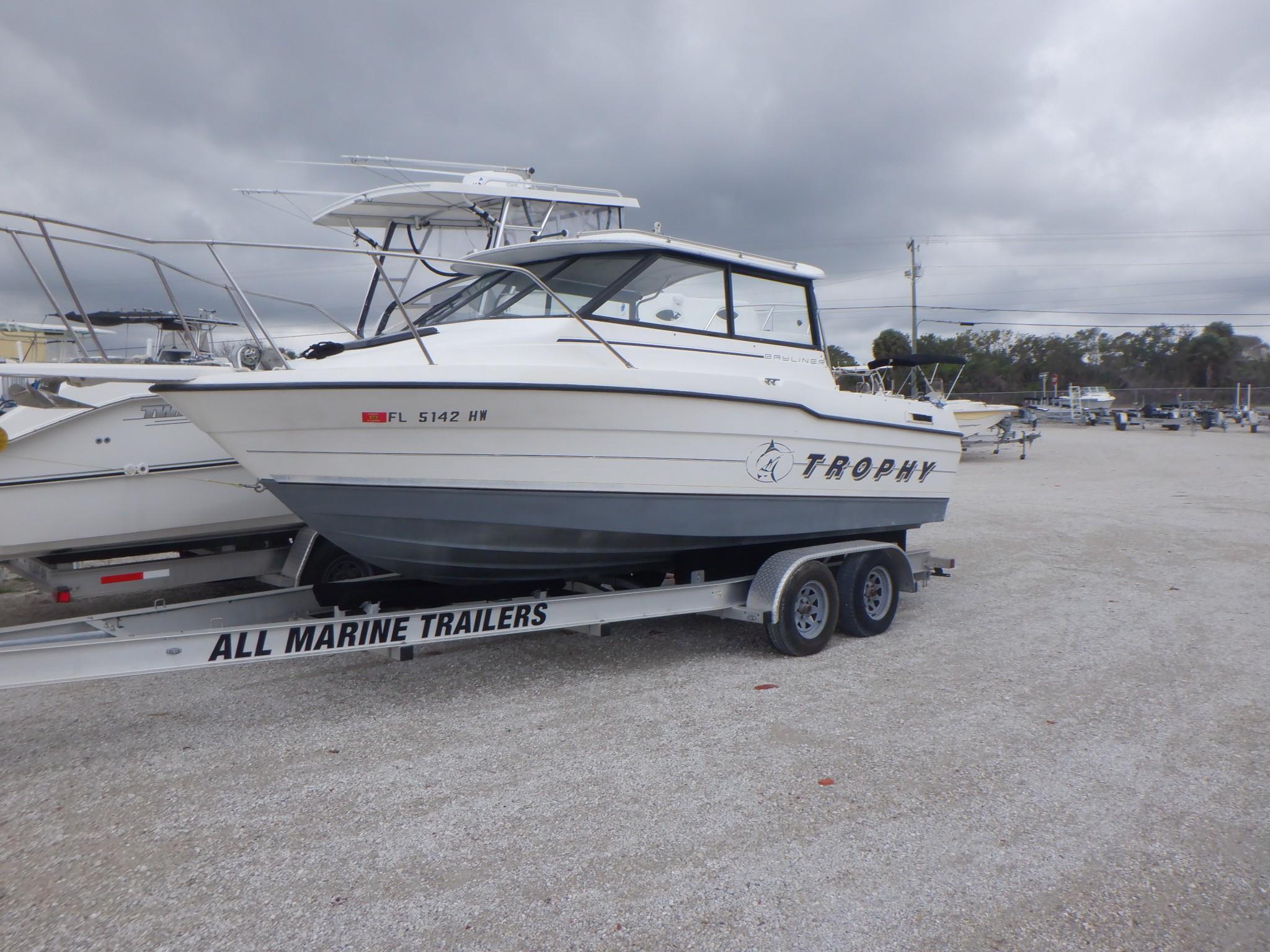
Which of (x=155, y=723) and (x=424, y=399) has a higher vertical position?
(x=424, y=399)

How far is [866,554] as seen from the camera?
5.73m

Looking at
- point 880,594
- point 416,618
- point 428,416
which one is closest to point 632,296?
point 428,416

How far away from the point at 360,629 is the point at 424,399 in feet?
3.83

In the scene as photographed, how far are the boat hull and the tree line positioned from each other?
2194 inches

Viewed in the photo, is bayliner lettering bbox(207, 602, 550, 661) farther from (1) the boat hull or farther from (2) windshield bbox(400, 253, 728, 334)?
(2) windshield bbox(400, 253, 728, 334)

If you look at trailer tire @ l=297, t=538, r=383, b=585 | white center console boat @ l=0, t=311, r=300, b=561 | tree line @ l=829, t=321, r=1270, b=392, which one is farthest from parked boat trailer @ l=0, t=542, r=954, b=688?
tree line @ l=829, t=321, r=1270, b=392

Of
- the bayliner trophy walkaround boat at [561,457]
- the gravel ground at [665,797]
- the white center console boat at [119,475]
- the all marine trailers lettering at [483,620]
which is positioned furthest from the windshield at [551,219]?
the all marine trailers lettering at [483,620]

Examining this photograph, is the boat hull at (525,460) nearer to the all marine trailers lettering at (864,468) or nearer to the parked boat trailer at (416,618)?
the all marine trailers lettering at (864,468)

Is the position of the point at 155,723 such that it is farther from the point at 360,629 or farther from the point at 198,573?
the point at 198,573

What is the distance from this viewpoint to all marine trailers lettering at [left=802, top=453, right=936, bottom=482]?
17.3ft

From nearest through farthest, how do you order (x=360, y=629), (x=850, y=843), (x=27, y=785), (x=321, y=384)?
(x=850, y=843)
(x=27, y=785)
(x=321, y=384)
(x=360, y=629)

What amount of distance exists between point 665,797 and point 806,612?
7.49ft

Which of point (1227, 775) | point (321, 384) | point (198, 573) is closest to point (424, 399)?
point (321, 384)

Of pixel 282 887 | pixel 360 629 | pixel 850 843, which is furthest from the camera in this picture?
pixel 360 629
